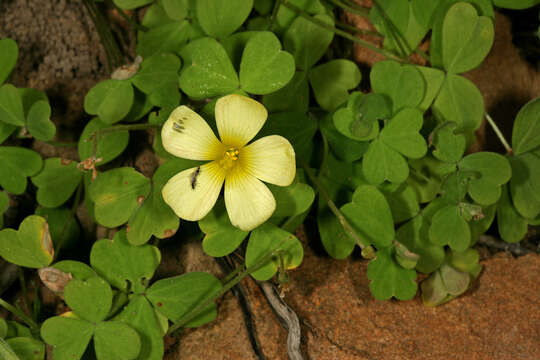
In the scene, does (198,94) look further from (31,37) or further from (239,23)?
(31,37)

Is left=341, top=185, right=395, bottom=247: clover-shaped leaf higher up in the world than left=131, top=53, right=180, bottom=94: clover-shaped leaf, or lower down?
lower down

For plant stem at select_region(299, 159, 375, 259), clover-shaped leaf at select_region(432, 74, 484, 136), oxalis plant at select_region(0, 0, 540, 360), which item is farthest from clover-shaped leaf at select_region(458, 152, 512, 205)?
plant stem at select_region(299, 159, 375, 259)

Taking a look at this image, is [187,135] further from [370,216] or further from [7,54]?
[7,54]

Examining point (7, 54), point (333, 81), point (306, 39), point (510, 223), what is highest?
point (7, 54)

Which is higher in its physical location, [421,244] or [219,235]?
[219,235]

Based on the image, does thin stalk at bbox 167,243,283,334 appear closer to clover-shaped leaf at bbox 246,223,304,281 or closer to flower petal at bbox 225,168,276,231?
clover-shaped leaf at bbox 246,223,304,281

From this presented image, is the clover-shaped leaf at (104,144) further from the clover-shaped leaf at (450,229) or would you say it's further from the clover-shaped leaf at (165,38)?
the clover-shaped leaf at (450,229)

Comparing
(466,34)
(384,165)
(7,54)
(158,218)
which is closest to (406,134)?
(384,165)
